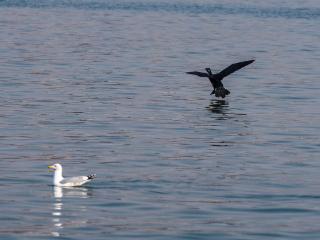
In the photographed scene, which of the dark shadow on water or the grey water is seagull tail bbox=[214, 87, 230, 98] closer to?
the dark shadow on water

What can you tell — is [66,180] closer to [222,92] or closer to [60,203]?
[60,203]

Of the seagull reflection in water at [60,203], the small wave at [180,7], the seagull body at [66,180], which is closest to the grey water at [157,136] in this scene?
the seagull reflection in water at [60,203]

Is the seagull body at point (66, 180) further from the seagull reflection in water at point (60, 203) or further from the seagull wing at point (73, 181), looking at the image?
the seagull reflection in water at point (60, 203)

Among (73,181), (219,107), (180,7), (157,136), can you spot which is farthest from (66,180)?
(180,7)

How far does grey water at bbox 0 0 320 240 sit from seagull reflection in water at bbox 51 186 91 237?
49mm

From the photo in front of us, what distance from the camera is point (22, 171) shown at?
22.5m

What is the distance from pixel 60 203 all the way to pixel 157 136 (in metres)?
8.36

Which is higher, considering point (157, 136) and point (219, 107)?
point (219, 107)

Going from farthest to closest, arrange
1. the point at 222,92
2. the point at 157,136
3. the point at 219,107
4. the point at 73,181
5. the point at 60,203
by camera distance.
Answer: the point at 222,92 → the point at 219,107 → the point at 157,136 → the point at 73,181 → the point at 60,203

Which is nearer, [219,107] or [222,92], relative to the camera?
[219,107]

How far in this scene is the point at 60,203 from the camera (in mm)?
19812

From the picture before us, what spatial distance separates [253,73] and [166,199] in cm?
2617

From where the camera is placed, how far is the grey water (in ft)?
61.1

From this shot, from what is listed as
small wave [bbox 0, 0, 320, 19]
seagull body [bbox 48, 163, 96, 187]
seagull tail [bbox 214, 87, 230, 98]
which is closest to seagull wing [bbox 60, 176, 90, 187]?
seagull body [bbox 48, 163, 96, 187]
